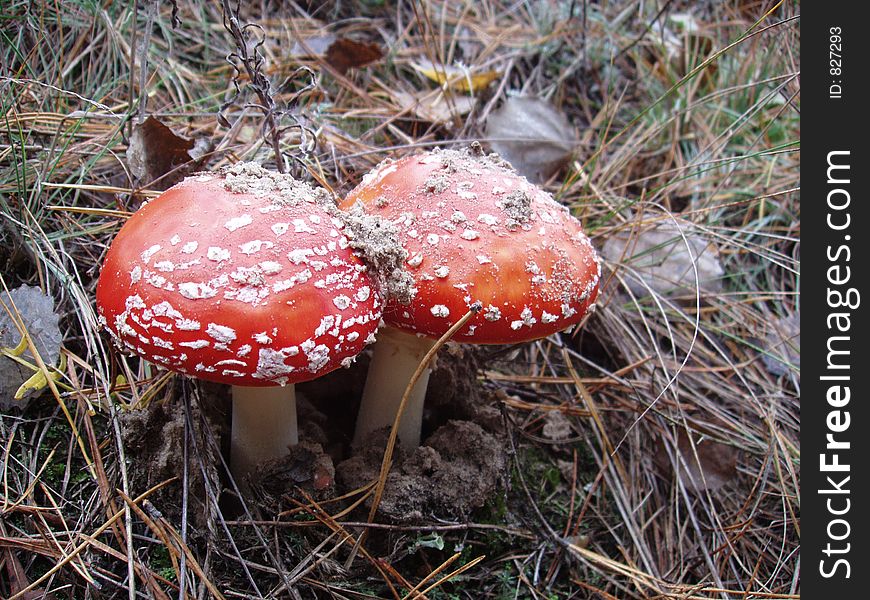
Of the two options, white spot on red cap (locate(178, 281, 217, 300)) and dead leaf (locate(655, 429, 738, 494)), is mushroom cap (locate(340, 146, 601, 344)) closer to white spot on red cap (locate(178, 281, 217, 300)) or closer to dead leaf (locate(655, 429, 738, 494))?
white spot on red cap (locate(178, 281, 217, 300))

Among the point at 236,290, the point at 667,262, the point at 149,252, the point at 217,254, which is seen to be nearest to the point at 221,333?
the point at 236,290

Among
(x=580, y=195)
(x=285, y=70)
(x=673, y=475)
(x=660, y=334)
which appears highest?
(x=285, y=70)

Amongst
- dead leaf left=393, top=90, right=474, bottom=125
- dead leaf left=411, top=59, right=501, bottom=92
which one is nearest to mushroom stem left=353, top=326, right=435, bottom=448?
dead leaf left=393, top=90, right=474, bottom=125

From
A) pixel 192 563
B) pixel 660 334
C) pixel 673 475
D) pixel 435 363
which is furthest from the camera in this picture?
pixel 660 334
